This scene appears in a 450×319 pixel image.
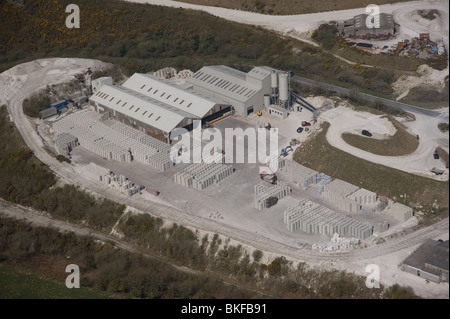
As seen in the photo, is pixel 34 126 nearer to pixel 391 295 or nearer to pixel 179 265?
pixel 179 265

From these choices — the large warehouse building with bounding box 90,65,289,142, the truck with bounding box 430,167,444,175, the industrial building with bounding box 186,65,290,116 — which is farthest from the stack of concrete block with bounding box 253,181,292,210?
the industrial building with bounding box 186,65,290,116

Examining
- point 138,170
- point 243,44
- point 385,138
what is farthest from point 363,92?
point 138,170

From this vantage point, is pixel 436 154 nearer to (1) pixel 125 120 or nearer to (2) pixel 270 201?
(2) pixel 270 201

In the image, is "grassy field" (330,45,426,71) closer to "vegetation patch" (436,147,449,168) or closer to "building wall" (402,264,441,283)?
"vegetation patch" (436,147,449,168)

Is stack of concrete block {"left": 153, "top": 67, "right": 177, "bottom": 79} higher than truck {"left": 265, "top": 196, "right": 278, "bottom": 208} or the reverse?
higher

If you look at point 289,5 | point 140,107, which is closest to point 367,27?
point 289,5

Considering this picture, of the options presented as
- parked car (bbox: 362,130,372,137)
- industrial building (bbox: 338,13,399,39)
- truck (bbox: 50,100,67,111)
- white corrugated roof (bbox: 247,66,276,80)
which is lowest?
truck (bbox: 50,100,67,111)
